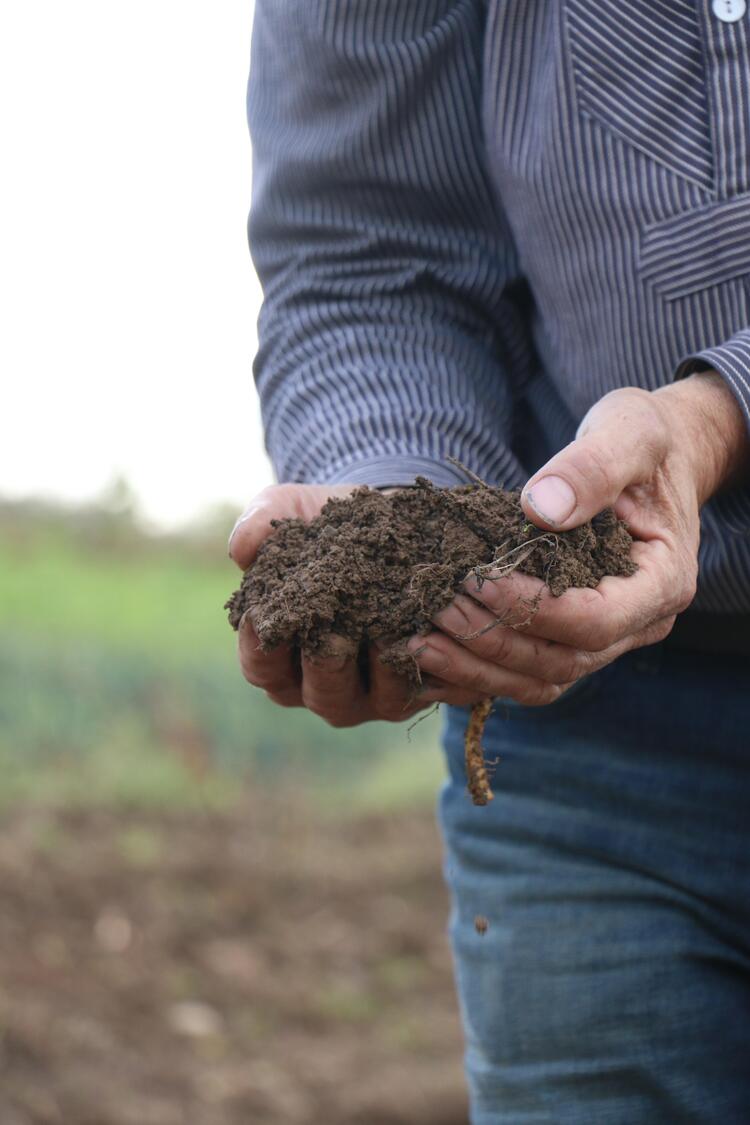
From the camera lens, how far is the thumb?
44.9 inches

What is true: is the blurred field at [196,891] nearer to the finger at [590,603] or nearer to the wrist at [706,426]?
the finger at [590,603]

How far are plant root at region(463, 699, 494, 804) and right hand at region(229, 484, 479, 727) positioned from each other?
2.5 inches

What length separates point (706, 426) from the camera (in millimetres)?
1274

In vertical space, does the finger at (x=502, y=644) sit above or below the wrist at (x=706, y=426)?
below

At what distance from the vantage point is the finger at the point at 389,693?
1274mm

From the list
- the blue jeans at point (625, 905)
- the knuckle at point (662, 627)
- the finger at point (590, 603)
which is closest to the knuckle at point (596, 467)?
the finger at point (590, 603)

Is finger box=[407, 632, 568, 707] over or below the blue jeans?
over

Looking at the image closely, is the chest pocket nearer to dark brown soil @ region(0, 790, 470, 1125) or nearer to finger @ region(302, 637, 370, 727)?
finger @ region(302, 637, 370, 727)

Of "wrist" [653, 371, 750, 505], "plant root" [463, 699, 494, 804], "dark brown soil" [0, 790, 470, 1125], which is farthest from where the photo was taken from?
"dark brown soil" [0, 790, 470, 1125]

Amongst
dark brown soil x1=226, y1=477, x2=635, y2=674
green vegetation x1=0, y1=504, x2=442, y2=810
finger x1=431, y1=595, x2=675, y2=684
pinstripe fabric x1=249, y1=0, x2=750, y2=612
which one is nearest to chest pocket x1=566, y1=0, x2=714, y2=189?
pinstripe fabric x1=249, y1=0, x2=750, y2=612

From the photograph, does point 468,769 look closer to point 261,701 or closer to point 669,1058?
point 669,1058

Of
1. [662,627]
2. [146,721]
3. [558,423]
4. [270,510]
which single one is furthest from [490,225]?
[146,721]

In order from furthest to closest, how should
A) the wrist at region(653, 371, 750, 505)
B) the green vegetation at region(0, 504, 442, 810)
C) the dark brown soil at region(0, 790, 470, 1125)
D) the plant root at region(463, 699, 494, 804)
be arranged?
the green vegetation at region(0, 504, 442, 810)
the dark brown soil at region(0, 790, 470, 1125)
the plant root at region(463, 699, 494, 804)
the wrist at region(653, 371, 750, 505)

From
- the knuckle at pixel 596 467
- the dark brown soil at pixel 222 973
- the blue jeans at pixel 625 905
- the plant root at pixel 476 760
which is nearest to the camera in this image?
the knuckle at pixel 596 467
